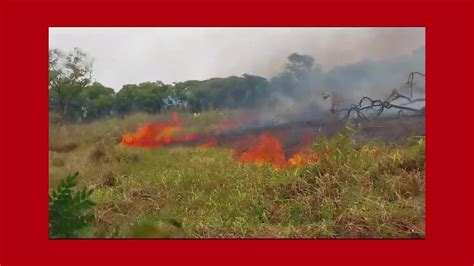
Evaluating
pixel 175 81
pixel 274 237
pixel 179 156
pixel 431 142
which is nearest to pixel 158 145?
pixel 179 156

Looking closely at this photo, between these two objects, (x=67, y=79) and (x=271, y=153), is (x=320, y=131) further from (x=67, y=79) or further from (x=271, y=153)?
(x=67, y=79)

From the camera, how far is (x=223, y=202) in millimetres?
4227

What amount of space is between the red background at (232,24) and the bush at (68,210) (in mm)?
98

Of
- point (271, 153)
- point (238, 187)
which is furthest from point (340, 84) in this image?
point (238, 187)

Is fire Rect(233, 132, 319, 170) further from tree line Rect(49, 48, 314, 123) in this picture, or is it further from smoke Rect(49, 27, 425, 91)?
smoke Rect(49, 27, 425, 91)

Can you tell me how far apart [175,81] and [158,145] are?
1.52 ft

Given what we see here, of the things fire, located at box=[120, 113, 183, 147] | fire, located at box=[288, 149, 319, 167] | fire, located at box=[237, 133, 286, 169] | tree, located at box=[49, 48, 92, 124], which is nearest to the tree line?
tree, located at box=[49, 48, 92, 124]

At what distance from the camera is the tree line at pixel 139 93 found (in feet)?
13.8

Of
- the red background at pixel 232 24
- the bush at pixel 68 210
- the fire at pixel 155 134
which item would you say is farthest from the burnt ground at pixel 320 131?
the bush at pixel 68 210

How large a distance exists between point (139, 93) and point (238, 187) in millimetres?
947

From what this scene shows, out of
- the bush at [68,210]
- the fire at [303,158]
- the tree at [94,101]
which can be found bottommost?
the bush at [68,210]

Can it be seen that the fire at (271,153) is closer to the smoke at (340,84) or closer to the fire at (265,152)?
the fire at (265,152)

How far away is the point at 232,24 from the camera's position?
4.12 meters

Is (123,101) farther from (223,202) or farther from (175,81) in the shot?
(223,202)
